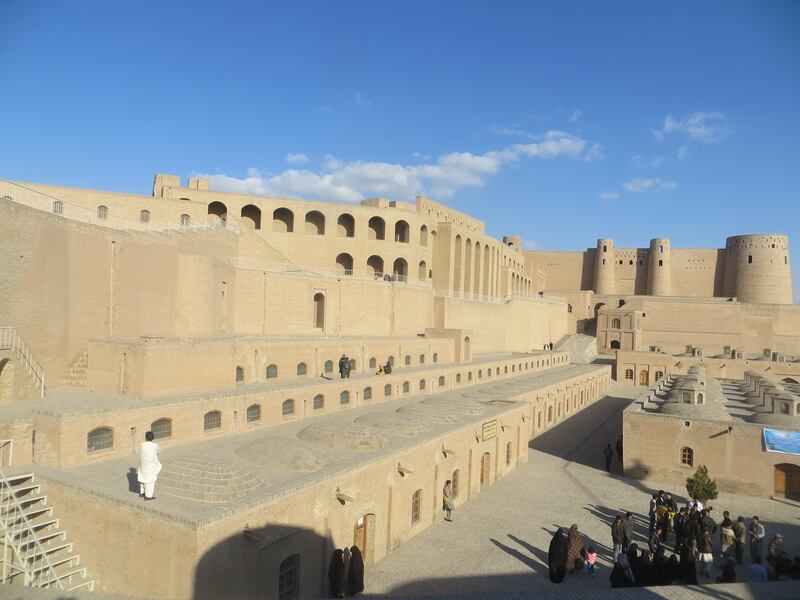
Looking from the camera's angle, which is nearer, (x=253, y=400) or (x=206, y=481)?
(x=206, y=481)

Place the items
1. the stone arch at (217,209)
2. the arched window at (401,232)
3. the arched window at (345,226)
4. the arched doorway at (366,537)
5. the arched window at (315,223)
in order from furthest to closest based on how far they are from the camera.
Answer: the arched window at (401,232) < the arched window at (345,226) < the arched window at (315,223) < the stone arch at (217,209) < the arched doorway at (366,537)

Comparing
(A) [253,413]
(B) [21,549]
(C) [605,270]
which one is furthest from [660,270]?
(B) [21,549]

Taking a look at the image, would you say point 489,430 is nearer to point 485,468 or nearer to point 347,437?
point 485,468

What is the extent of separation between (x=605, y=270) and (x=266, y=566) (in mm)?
57373

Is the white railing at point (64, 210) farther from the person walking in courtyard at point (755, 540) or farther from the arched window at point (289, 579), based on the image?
the person walking in courtyard at point (755, 540)

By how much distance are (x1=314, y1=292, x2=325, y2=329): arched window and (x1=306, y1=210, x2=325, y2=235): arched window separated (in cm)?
799

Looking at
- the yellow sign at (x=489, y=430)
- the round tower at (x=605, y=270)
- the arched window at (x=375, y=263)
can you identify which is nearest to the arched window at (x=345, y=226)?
the arched window at (x=375, y=263)

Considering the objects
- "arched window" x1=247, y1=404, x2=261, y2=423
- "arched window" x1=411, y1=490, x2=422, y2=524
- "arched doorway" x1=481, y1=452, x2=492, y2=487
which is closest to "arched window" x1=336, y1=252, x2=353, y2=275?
"arched doorway" x1=481, y1=452, x2=492, y2=487

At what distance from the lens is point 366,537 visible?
39.1ft

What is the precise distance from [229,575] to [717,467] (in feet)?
53.0

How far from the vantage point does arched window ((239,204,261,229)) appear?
32.2m

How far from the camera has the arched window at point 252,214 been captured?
32.2 m

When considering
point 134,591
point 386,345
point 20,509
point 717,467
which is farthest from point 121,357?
point 717,467

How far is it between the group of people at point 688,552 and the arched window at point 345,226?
2493cm
